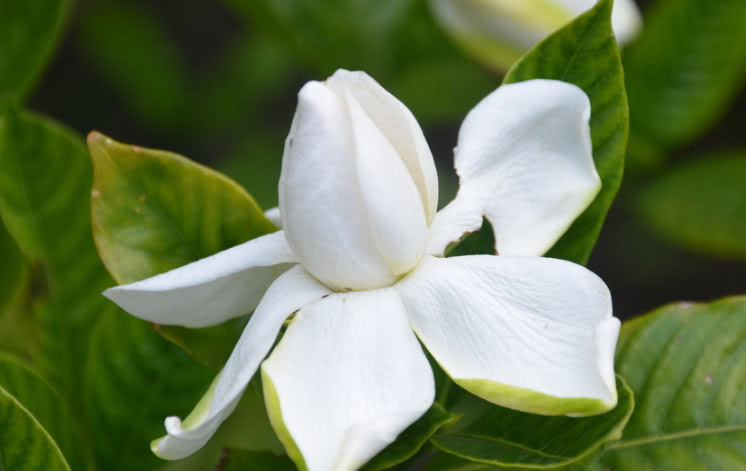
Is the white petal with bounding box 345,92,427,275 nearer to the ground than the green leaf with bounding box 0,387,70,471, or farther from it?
farther from it

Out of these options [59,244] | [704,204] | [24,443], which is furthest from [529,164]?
[704,204]

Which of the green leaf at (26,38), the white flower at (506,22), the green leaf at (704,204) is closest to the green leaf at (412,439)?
the white flower at (506,22)

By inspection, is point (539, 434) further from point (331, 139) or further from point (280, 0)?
point (280, 0)

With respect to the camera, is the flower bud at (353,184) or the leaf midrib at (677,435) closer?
the flower bud at (353,184)

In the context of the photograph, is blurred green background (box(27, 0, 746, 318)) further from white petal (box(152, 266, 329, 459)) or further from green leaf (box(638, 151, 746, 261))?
white petal (box(152, 266, 329, 459))

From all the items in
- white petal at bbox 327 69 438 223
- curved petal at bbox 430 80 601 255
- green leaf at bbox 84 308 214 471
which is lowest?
green leaf at bbox 84 308 214 471

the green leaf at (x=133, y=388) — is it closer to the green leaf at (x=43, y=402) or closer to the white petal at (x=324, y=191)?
the green leaf at (x=43, y=402)

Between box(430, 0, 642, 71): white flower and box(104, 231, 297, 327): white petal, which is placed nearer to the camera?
box(104, 231, 297, 327): white petal

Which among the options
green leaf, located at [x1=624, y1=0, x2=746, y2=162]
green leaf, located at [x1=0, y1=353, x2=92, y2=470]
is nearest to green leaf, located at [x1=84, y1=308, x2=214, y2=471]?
green leaf, located at [x1=0, y1=353, x2=92, y2=470]
